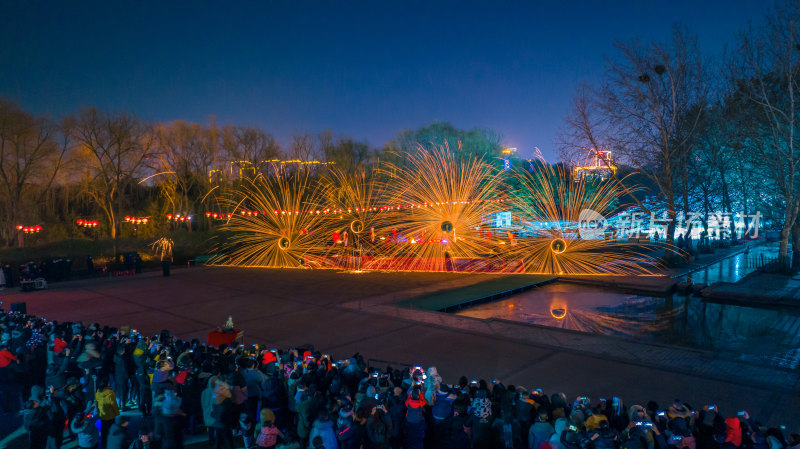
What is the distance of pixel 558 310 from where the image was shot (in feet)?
54.5

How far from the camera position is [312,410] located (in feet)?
19.3

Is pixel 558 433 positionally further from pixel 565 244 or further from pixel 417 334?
pixel 565 244

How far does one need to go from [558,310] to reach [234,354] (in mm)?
12210

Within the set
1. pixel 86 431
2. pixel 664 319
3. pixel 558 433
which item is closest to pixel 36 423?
pixel 86 431

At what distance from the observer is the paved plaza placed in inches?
335

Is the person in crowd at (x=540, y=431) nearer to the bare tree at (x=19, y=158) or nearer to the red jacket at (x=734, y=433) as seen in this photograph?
the red jacket at (x=734, y=433)

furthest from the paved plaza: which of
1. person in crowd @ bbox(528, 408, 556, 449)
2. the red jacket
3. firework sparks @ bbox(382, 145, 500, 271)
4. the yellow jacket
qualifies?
the yellow jacket

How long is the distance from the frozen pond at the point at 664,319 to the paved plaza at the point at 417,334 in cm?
213

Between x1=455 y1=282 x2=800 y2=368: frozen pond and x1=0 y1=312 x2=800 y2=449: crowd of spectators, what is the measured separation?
579cm

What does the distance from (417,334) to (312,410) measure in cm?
700

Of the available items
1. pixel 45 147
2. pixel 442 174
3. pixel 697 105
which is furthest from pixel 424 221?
pixel 45 147

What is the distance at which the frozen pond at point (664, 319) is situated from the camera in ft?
39.5

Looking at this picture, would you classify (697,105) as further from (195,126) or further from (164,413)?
(195,126)

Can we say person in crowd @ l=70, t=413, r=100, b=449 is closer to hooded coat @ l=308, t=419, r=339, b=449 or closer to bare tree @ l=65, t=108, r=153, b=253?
hooded coat @ l=308, t=419, r=339, b=449
